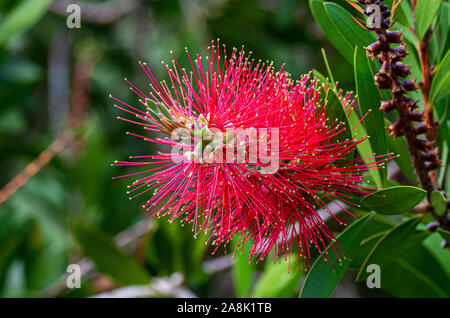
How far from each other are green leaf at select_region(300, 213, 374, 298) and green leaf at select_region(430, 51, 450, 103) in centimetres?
30

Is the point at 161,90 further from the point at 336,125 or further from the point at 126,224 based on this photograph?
the point at 126,224

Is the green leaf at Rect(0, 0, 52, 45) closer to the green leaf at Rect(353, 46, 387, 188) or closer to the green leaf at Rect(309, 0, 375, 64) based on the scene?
the green leaf at Rect(309, 0, 375, 64)

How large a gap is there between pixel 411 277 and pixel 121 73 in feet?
8.48

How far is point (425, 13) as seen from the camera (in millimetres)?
1016

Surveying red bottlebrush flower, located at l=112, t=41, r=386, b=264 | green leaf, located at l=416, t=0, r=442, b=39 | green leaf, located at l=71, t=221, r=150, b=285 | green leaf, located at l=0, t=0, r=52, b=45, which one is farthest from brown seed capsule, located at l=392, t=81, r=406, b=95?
green leaf, located at l=0, t=0, r=52, b=45

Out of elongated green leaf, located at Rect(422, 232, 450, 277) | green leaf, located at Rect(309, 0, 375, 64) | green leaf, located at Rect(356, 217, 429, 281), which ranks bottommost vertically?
elongated green leaf, located at Rect(422, 232, 450, 277)

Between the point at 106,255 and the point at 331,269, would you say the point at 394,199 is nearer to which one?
the point at 331,269

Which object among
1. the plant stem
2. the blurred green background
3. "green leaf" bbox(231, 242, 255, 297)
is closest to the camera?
the plant stem

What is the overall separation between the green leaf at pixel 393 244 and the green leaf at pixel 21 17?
5.32 ft

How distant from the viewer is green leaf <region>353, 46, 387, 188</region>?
36.1 inches

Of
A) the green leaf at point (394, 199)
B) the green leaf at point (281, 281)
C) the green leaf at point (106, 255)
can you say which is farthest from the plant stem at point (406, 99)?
the green leaf at point (106, 255)

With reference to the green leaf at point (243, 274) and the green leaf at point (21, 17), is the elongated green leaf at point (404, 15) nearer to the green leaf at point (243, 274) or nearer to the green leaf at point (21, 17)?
the green leaf at point (243, 274)

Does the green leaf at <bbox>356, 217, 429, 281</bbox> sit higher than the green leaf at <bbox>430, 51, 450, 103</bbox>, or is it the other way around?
the green leaf at <bbox>430, 51, 450, 103</bbox>
